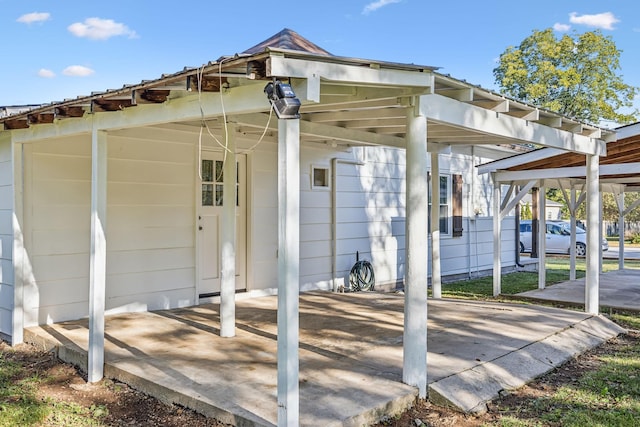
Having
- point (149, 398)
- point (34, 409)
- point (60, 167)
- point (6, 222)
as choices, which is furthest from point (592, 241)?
point (6, 222)

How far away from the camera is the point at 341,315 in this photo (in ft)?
19.2

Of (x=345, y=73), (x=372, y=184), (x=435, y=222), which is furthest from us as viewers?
(x=372, y=184)

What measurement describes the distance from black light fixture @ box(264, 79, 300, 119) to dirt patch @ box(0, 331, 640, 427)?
1.91 m

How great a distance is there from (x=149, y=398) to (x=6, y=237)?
9.17 ft

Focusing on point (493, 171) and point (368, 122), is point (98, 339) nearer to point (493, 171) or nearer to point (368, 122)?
point (368, 122)

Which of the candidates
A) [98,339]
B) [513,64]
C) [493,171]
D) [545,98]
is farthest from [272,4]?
[98,339]

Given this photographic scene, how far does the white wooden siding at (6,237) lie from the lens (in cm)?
514

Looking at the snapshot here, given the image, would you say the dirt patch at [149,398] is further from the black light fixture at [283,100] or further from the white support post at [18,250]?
the black light fixture at [283,100]

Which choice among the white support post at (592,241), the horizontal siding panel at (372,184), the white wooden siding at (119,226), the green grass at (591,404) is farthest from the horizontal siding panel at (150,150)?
the white support post at (592,241)

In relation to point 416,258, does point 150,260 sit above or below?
below

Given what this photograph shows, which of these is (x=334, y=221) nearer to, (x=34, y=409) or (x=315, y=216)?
(x=315, y=216)

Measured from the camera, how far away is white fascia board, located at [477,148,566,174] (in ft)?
22.9

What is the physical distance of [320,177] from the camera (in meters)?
7.95

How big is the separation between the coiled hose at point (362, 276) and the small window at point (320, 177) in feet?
4.69
